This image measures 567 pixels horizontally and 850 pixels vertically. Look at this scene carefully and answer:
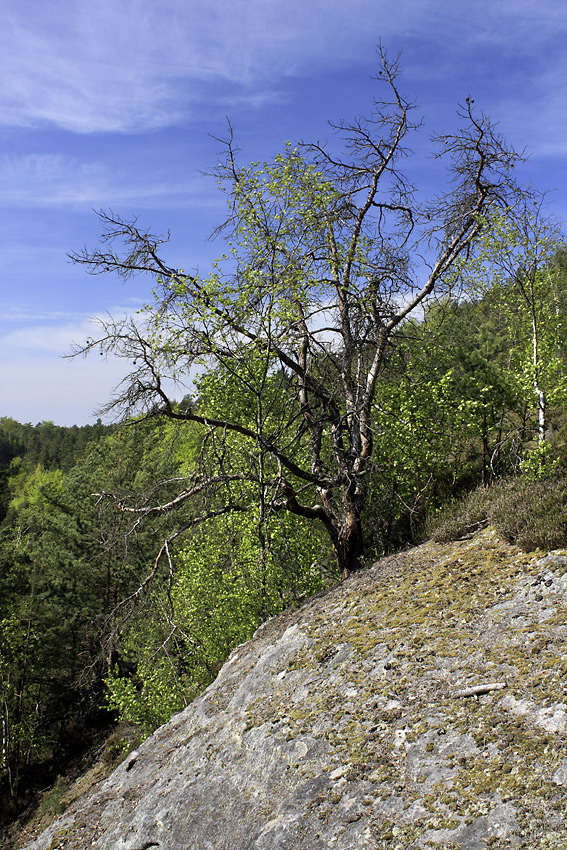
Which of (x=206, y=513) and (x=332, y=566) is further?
(x=332, y=566)

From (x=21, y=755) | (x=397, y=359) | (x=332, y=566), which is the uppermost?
(x=397, y=359)

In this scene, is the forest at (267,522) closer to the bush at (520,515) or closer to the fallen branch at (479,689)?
the bush at (520,515)

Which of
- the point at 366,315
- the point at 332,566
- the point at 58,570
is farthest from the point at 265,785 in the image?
the point at 58,570

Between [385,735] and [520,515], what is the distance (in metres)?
3.54

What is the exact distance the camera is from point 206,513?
953 centimetres

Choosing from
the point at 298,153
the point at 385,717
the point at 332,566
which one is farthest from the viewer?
the point at 332,566

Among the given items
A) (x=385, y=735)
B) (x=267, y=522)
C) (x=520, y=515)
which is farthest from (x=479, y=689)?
(x=267, y=522)

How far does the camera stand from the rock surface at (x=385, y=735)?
3.88m

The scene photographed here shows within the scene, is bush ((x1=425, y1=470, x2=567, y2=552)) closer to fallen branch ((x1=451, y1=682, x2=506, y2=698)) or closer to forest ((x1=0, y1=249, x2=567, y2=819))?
forest ((x1=0, y1=249, x2=567, y2=819))

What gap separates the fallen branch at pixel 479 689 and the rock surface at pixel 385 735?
0.02 m

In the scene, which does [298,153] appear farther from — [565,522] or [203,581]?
[203,581]

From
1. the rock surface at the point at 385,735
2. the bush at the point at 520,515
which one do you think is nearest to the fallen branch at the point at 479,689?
the rock surface at the point at 385,735

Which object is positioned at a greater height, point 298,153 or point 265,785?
point 298,153

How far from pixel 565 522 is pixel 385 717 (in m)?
3.16
